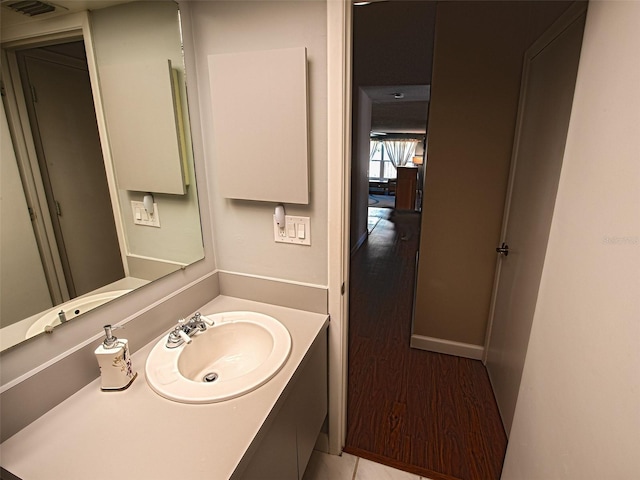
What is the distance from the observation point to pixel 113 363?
893 millimetres

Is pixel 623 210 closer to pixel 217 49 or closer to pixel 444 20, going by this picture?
pixel 217 49

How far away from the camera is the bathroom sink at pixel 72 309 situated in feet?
2.76

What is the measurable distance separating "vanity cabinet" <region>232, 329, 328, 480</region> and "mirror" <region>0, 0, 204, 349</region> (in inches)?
25.8

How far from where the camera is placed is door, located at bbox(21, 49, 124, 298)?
0.85m

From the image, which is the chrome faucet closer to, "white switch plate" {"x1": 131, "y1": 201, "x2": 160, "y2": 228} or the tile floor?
"white switch plate" {"x1": 131, "y1": 201, "x2": 160, "y2": 228}

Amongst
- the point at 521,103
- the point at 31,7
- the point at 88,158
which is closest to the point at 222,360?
the point at 88,158

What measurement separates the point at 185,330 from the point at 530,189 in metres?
1.69

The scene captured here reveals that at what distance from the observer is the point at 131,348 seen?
107cm

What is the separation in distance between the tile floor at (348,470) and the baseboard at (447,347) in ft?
3.37

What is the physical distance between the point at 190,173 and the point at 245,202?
0.26 meters

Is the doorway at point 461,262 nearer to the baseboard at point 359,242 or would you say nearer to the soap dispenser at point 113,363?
the soap dispenser at point 113,363

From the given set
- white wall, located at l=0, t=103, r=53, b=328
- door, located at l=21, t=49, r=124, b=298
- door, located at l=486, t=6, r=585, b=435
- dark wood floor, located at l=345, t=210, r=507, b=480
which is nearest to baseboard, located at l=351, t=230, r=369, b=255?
dark wood floor, located at l=345, t=210, r=507, b=480

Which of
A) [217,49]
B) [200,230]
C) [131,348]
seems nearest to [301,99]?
[217,49]

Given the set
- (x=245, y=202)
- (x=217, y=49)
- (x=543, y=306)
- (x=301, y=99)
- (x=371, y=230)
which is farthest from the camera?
(x=371, y=230)
